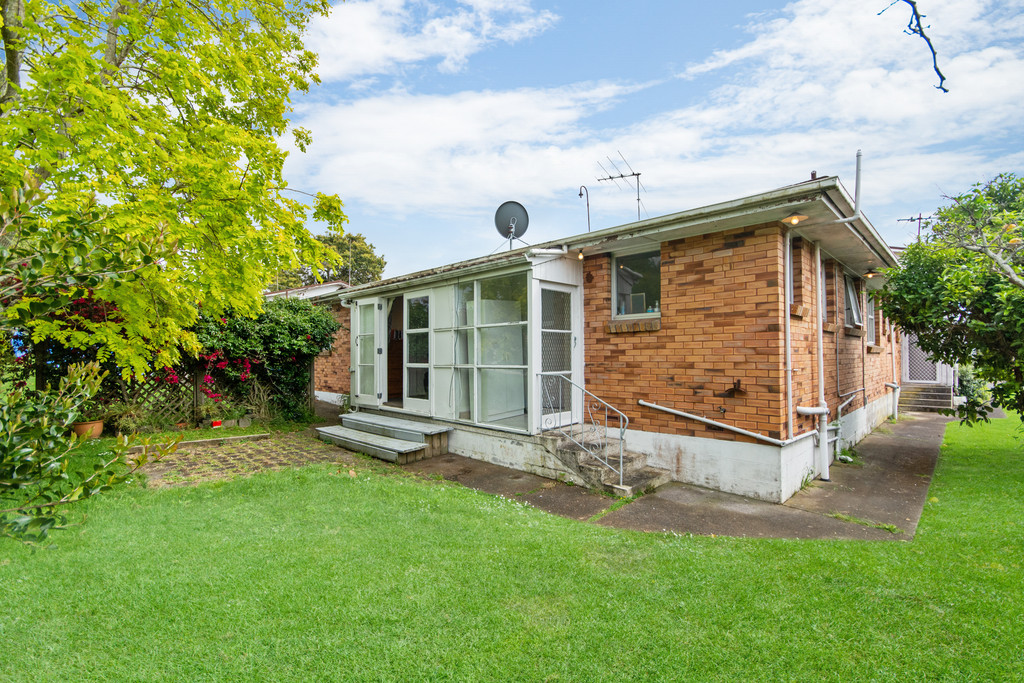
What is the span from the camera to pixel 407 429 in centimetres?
801

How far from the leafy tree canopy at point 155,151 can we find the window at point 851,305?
8637mm

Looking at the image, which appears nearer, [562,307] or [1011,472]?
[1011,472]

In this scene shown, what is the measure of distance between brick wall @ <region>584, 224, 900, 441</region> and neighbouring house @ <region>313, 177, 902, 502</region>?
2 centimetres

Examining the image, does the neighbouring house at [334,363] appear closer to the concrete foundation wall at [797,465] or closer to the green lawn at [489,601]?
the green lawn at [489,601]

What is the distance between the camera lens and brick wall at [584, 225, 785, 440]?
18.1 feet

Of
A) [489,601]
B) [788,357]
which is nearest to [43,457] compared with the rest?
[489,601]

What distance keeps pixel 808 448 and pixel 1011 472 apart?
267cm

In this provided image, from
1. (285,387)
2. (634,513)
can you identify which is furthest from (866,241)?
(285,387)

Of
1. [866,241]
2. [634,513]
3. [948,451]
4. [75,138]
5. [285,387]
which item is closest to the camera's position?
[75,138]

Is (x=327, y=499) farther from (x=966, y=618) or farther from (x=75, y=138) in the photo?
(x=966, y=618)

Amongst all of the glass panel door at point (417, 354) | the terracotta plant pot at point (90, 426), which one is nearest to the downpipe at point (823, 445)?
the glass panel door at point (417, 354)

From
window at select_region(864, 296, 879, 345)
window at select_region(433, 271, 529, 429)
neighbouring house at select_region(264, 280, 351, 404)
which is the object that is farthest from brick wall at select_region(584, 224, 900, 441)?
neighbouring house at select_region(264, 280, 351, 404)

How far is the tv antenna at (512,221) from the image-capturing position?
29.8 ft

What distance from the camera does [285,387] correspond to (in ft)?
34.1
